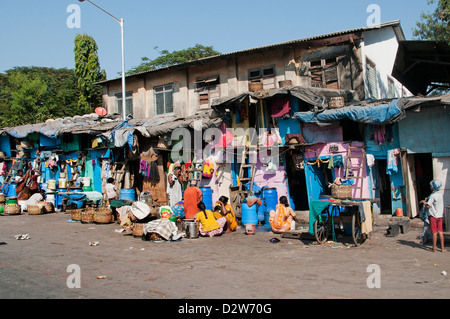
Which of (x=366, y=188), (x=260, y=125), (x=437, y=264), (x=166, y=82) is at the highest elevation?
(x=166, y=82)

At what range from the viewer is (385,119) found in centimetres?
1181

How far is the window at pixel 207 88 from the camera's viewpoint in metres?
18.8

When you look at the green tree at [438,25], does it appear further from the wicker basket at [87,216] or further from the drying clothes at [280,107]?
the wicker basket at [87,216]

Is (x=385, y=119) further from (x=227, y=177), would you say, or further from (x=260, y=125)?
(x=227, y=177)

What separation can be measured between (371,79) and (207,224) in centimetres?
1001

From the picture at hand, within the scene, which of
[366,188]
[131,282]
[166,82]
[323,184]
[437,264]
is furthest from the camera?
[166,82]

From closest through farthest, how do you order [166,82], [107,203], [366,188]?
1. [366,188]
2. [107,203]
3. [166,82]

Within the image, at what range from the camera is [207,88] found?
755 inches

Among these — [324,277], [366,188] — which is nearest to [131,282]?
[324,277]

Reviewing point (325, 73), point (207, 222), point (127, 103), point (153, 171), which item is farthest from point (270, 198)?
point (127, 103)

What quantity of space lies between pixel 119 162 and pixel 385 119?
11.3 meters

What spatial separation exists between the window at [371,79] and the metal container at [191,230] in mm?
9218

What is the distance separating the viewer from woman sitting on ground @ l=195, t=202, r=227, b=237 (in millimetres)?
11398

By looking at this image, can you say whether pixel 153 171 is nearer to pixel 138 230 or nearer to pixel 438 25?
pixel 138 230
